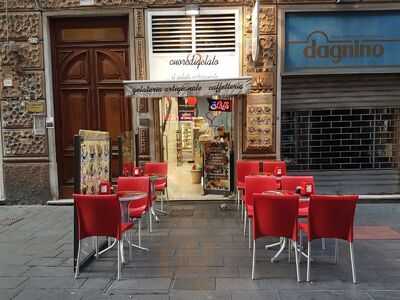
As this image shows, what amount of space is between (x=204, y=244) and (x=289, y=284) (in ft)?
5.46

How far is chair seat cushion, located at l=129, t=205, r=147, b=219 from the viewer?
17.8ft

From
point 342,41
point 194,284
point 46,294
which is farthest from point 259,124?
point 46,294

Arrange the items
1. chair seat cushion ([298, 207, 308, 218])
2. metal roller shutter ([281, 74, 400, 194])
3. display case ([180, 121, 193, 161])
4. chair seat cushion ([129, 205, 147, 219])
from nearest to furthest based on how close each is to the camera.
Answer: chair seat cushion ([298, 207, 308, 218]) < chair seat cushion ([129, 205, 147, 219]) < metal roller shutter ([281, 74, 400, 194]) < display case ([180, 121, 193, 161])

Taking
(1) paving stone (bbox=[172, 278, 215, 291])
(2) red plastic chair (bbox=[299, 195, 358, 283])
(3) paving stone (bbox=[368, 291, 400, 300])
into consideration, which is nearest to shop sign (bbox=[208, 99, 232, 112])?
(2) red plastic chair (bbox=[299, 195, 358, 283])

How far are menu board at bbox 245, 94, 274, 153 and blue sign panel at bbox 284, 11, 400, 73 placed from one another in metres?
0.87

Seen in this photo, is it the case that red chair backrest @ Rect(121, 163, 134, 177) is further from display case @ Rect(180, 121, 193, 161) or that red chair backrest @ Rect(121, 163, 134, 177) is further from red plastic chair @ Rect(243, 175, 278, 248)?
red plastic chair @ Rect(243, 175, 278, 248)

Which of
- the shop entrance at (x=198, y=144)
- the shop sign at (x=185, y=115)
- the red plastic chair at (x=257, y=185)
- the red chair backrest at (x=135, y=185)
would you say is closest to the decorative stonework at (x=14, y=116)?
the shop entrance at (x=198, y=144)

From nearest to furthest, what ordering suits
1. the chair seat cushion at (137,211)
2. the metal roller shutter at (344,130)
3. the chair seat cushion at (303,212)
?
the chair seat cushion at (303,212), the chair seat cushion at (137,211), the metal roller shutter at (344,130)

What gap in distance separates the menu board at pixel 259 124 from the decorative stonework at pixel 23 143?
13.8ft

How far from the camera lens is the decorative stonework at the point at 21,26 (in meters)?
8.04

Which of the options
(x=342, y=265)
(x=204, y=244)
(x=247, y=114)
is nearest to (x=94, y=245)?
(x=204, y=244)

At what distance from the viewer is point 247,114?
8.14 metres

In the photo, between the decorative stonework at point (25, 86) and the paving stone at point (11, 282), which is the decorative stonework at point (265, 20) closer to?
the decorative stonework at point (25, 86)

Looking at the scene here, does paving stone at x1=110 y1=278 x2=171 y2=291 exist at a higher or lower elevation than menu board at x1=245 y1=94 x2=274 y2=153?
lower
